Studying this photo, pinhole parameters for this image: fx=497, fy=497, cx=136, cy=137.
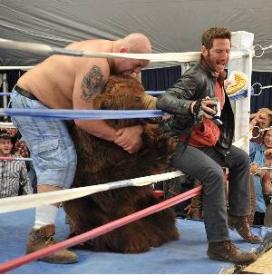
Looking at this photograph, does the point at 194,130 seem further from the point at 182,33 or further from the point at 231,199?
the point at 182,33

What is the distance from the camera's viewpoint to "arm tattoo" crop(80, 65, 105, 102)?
69.6 inches

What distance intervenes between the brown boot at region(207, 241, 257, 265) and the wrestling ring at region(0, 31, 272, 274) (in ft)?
0.11

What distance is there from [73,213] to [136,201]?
27cm

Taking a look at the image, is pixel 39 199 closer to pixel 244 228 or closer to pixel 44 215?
pixel 44 215

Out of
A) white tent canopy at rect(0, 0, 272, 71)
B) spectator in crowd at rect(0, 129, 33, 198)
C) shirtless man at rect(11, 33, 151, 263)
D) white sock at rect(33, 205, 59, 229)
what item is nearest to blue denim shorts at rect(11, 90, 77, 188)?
shirtless man at rect(11, 33, 151, 263)

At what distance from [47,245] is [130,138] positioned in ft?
1.68

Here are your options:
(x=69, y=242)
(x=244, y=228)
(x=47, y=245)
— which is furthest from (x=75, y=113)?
(x=244, y=228)

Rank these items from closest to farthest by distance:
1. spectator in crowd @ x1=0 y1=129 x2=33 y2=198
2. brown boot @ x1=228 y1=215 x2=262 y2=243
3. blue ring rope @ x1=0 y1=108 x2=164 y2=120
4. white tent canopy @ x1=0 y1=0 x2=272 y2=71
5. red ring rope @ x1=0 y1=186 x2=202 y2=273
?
red ring rope @ x1=0 y1=186 x2=202 y2=273, blue ring rope @ x1=0 y1=108 x2=164 y2=120, brown boot @ x1=228 y1=215 x2=262 y2=243, spectator in crowd @ x1=0 y1=129 x2=33 y2=198, white tent canopy @ x1=0 y1=0 x2=272 y2=71

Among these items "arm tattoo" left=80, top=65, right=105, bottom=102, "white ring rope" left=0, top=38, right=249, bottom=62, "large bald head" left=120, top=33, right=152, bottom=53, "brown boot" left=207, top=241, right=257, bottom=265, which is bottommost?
"brown boot" left=207, top=241, right=257, bottom=265

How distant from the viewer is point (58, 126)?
1903mm

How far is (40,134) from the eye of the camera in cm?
192

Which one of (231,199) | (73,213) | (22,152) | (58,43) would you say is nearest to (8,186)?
(22,152)

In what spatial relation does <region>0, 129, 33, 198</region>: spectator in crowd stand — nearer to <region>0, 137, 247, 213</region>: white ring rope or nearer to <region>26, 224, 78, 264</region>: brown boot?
<region>26, 224, 78, 264</region>: brown boot

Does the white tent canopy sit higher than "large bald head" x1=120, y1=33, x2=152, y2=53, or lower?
higher
